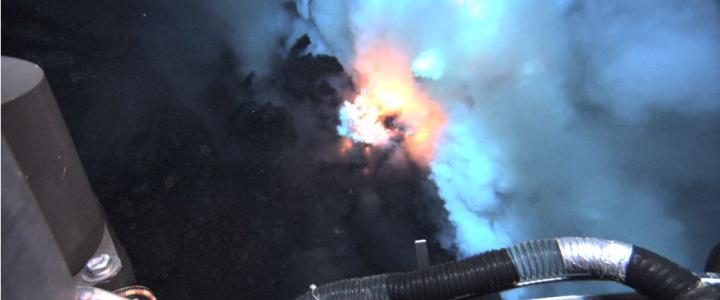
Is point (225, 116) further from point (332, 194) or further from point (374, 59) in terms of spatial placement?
point (374, 59)

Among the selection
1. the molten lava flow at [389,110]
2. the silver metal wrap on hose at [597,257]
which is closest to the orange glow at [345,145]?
the molten lava flow at [389,110]

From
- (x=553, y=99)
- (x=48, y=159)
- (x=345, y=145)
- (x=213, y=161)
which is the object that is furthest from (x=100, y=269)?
(x=553, y=99)

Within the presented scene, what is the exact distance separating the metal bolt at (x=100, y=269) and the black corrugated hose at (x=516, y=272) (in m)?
0.87

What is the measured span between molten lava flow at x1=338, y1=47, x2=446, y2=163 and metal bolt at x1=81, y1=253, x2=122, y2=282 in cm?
467

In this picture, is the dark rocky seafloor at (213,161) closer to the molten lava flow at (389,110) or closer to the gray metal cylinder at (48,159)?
the molten lava flow at (389,110)

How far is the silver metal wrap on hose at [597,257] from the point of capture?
7.13ft

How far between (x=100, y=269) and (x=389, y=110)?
16.2ft

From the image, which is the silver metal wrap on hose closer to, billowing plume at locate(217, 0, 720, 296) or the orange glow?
billowing plume at locate(217, 0, 720, 296)

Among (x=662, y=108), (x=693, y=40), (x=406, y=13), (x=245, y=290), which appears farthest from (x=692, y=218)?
(x=245, y=290)

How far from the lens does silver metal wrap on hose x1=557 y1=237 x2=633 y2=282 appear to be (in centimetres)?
217

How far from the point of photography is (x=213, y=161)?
237 inches

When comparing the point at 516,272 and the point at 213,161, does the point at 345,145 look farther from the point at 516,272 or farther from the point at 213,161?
the point at 516,272

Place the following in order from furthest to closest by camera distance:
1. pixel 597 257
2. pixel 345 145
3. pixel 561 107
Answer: pixel 345 145 < pixel 561 107 < pixel 597 257

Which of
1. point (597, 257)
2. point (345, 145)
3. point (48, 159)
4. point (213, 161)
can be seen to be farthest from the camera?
point (345, 145)
